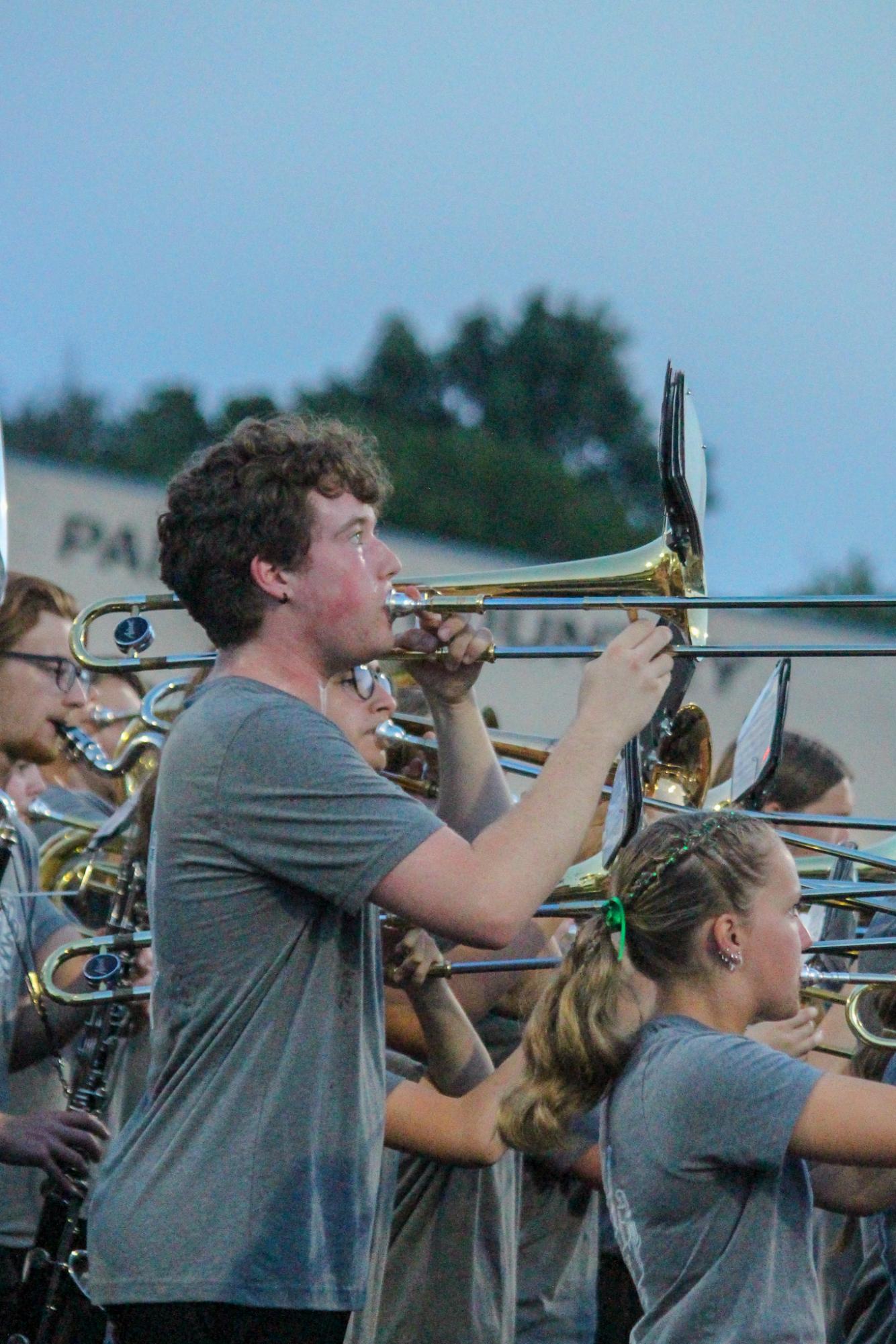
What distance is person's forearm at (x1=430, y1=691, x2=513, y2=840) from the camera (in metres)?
3.61

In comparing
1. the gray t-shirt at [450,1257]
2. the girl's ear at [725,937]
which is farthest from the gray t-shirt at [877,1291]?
the girl's ear at [725,937]

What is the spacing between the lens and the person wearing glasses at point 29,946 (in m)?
3.58

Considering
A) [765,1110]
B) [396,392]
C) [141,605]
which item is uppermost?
[141,605]

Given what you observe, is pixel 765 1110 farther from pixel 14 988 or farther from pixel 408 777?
pixel 14 988

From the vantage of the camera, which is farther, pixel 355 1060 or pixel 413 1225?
pixel 413 1225

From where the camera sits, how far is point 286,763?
8.10 feet

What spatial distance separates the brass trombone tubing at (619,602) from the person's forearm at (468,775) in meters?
0.40

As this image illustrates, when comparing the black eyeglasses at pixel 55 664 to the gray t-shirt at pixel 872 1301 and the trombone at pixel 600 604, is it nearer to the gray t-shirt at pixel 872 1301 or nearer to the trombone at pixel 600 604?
the trombone at pixel 600 604

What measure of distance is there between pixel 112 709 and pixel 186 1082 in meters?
3.74

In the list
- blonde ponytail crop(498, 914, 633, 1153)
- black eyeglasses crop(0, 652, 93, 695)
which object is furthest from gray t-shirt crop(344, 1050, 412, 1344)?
black eyeglasses crop(0, 652, 93, 695)

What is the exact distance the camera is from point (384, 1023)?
9.20ft

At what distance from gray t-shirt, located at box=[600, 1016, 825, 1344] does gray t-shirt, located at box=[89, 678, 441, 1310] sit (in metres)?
0.42

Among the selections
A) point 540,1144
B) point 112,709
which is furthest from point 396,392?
point 540,1144

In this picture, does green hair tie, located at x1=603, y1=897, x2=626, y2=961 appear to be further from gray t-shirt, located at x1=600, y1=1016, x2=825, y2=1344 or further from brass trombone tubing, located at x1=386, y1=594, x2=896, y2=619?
brass trombone tubing, located at x1=386, y1=594, x2=896, y2=619
